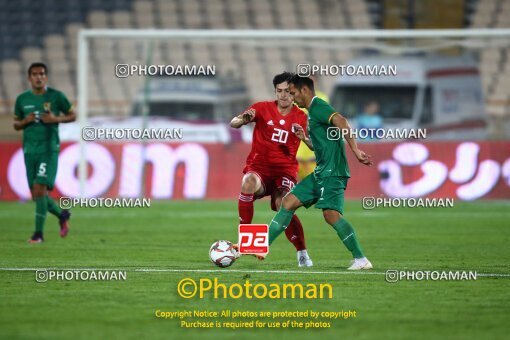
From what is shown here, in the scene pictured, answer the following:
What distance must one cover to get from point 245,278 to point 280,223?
1000 mm

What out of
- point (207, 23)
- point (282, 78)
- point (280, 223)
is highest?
point (207, 23)

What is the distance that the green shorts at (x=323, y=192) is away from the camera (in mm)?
11398

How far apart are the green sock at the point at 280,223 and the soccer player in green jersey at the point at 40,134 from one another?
433 centimetres

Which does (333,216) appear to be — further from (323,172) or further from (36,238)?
(36,238)

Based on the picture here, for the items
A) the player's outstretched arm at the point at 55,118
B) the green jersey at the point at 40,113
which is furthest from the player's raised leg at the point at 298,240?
the green jersey at the point at 40,113

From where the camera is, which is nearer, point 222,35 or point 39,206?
point 39,206

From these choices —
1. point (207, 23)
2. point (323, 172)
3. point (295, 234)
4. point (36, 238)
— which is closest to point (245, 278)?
point (323, 172)

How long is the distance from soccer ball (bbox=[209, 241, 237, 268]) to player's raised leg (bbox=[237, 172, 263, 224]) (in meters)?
0.90

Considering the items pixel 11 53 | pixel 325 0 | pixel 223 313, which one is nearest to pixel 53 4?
pixel 11 53

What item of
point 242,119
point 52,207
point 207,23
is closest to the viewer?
point 242,119

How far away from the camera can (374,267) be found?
12.0 metres

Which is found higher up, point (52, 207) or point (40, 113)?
point (40, 113)

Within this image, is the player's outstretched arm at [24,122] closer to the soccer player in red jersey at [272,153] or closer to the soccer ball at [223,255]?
the soccer player in red jersey at [272,153]

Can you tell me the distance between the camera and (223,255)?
11547 millimetres
